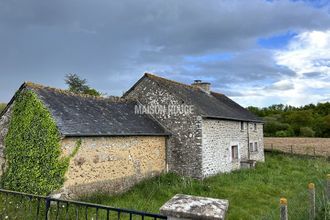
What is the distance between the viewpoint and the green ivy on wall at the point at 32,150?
34.8 feet

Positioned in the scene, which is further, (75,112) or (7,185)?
(75,112)

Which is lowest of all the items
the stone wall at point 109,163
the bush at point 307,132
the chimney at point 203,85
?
the stone wall at point 109,163

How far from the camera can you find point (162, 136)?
637 inches

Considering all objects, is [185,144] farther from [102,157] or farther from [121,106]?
[102,157]

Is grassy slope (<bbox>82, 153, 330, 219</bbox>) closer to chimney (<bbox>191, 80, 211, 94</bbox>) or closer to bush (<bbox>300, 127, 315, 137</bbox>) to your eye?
chimney (<bbox>191, 80, 211, 94</bbox>)

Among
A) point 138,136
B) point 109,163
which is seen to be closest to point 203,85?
point 138,136

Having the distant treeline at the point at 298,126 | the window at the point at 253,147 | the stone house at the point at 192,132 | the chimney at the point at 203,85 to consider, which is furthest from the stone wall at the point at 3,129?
the distant treeline at the point at 298,126

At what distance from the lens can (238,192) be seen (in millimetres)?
12539

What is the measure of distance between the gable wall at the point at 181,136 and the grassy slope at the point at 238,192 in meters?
0.77

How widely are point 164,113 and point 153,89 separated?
1709mm

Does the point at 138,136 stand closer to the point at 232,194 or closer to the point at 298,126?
the point at 232,194

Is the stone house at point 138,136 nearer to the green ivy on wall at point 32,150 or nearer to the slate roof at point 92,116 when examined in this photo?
the slate roof at point 92,116

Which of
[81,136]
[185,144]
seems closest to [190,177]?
[185,144]

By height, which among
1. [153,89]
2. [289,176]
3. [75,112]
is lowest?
[289,176]
